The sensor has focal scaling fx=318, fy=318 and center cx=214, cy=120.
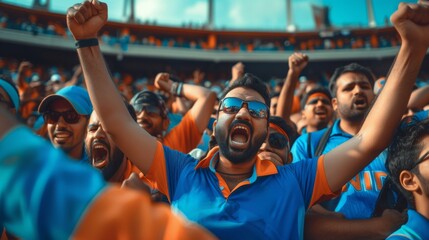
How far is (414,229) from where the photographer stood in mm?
1451

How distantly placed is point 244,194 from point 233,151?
286 millimetres

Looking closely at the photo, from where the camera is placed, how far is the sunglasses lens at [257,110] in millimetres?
1955

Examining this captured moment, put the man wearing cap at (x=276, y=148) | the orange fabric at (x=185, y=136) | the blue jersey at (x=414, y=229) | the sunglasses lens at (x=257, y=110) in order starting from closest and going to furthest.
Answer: the blue jersey at (x=414, y=229)
the sunglasses lens at (x=257, y=110)
the man wearing cap at (x=276, y=148)
the orange fabric at (x=185, y=136)

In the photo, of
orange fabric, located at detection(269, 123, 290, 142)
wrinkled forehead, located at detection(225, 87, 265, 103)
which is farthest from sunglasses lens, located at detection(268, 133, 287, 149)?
wrinkled forehead, located at detection(225, 87, 265, 103)

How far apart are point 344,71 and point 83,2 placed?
240 cm

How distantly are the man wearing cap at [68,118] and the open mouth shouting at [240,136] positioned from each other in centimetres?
137

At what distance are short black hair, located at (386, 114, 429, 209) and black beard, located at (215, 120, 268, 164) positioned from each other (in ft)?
2.37

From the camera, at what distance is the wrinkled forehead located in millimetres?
2018

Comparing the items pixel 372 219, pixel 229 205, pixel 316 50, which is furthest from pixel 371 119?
pixel 316 50

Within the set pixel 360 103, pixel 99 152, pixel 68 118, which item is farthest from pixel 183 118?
pixel 360 103

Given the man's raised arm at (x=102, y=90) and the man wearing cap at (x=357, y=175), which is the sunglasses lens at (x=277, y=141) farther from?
the man's raised arm at (x=102, y=90)

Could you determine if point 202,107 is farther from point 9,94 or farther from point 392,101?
point 392,101

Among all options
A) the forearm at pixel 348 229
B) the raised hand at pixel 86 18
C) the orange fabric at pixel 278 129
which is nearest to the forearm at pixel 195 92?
the orange fabric at pixel 278 129

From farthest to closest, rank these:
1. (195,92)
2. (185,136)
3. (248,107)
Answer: (195,92) < (185,136) < (248,107)
